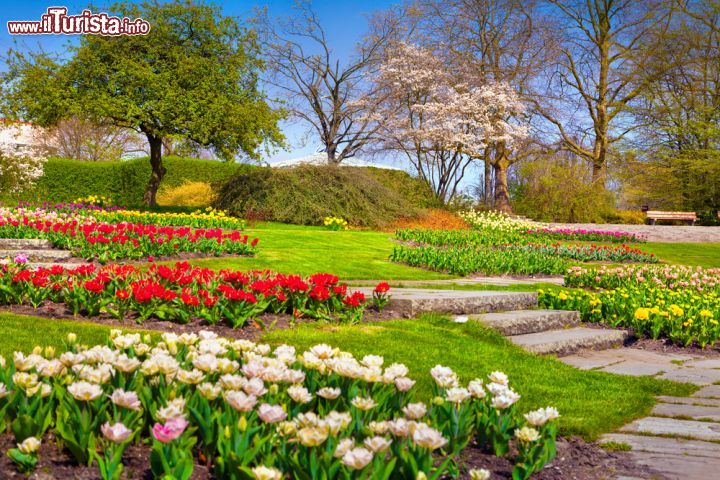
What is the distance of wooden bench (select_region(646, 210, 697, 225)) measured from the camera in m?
25.7

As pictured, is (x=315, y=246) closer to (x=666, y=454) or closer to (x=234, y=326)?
(x=234, y=326)

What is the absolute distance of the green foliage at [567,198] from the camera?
82.3 feet

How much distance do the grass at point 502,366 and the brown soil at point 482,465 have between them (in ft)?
1.06

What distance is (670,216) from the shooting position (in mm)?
25969

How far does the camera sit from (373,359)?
2730 millimetres

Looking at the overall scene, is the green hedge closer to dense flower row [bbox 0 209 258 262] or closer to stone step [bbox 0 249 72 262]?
dense flower row [bbox 0 209 258 262]

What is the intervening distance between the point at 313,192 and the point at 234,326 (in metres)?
14.4

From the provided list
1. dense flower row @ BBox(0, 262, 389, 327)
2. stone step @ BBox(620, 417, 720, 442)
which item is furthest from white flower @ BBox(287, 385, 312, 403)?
dense flower row @ BBox(0, 262, 389, 327)

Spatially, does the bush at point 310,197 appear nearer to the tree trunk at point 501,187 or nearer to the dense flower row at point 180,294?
the tree trunk at point 501,187

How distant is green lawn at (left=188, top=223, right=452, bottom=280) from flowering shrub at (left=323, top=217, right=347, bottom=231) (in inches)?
107

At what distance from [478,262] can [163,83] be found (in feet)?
42.3

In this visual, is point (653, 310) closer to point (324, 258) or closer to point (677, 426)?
point (677, 426)

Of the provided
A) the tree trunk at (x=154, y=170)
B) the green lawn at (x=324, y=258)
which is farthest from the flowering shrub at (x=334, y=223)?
the tree trunk at (x=154, y=170)

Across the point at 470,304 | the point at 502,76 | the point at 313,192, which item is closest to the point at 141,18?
the point at 313,192
